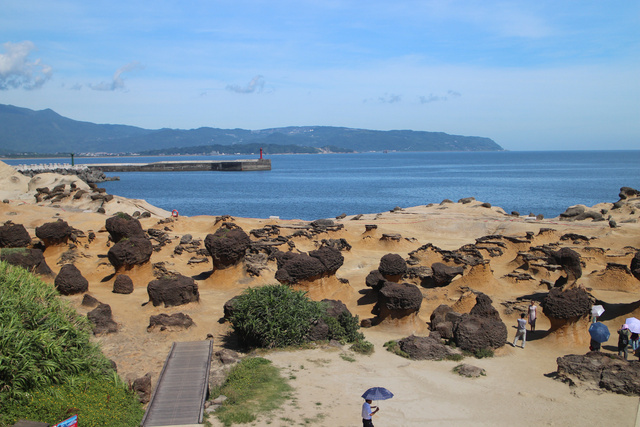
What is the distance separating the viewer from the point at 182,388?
1348 cm

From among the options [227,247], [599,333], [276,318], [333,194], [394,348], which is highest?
[227,247]

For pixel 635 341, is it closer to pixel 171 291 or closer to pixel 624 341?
pixel 624 341

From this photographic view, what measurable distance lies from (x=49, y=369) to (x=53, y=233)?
20.8 m

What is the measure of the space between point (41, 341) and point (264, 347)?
→ 7.35 metres

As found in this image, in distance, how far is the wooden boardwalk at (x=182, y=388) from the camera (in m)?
12.3

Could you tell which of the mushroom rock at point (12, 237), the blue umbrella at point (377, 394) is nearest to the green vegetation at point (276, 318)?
the blue umbrella at point (377, 394)

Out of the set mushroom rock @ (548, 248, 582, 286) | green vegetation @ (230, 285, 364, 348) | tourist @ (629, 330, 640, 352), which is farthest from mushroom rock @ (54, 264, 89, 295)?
mushroom rock @ (548, 248, 582, 286)

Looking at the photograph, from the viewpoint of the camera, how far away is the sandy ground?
1409cm

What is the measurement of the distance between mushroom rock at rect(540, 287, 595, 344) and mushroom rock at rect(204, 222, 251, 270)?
1484 cm

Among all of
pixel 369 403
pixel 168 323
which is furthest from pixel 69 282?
pixel 369 403

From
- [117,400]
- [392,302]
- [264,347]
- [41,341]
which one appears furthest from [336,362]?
[41,341]

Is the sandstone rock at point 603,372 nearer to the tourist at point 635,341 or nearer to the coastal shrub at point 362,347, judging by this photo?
the tourist at point 635,341

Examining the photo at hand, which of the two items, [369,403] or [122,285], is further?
[122,285]

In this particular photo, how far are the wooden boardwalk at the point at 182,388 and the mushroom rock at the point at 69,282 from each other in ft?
31.7
